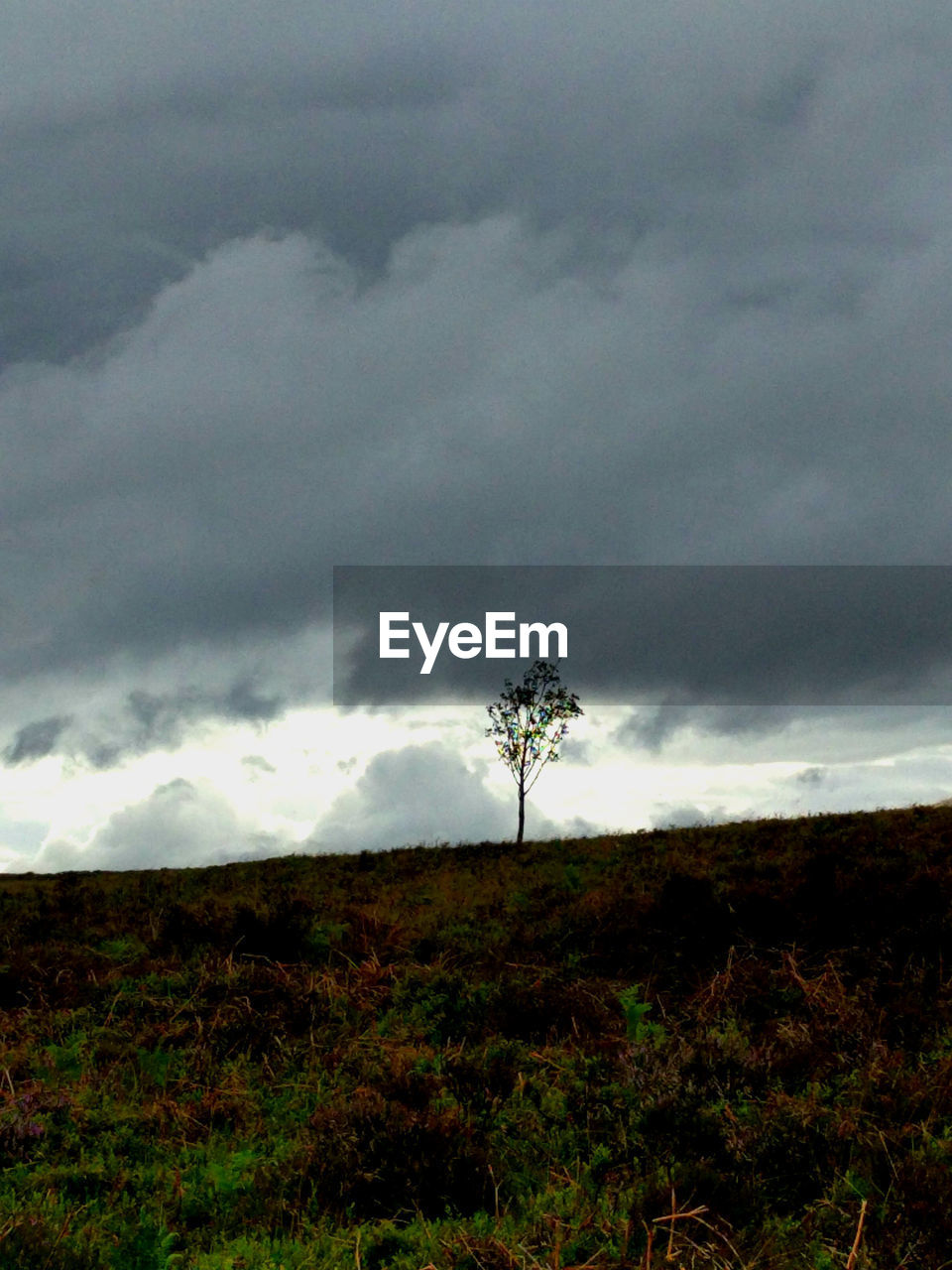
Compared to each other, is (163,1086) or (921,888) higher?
(921,888)

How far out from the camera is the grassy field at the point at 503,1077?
6215 mm

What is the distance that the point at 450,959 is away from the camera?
14055mm

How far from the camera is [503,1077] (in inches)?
374

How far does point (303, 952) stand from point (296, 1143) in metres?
6.69

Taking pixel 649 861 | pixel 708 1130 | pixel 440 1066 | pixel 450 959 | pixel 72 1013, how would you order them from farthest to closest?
1. pixel 649 861
2. pixel 450 959
3. pixel 72 1013
4. pixel 440 1066
5. pixel 708 1130

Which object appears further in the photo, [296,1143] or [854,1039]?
[854,1039]

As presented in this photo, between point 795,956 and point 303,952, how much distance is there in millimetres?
6623

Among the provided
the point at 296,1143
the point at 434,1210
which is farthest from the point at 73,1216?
the point at 434,1210

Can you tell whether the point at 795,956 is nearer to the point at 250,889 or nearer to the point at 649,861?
the point at 649,861

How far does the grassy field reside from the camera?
Result: 6.21 m

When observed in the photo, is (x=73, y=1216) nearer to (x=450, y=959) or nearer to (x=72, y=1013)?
(x=72, y=1013)

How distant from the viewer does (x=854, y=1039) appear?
9.89 meters

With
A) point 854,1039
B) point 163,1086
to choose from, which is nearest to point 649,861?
point 854,1039

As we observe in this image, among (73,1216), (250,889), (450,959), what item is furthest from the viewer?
(250,889)
